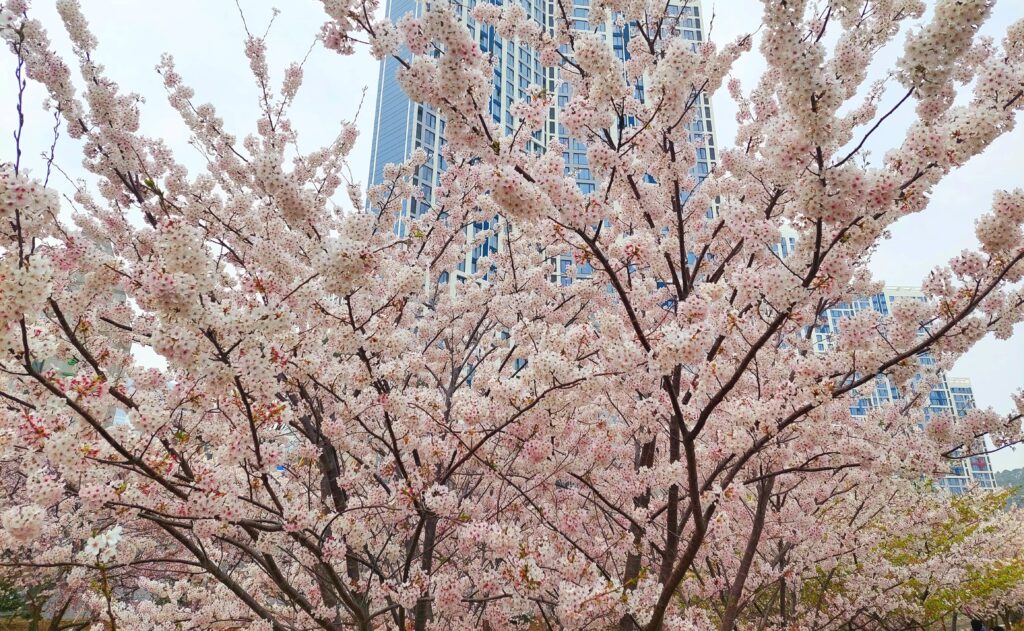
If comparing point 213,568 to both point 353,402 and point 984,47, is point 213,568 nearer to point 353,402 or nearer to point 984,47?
point 353,402

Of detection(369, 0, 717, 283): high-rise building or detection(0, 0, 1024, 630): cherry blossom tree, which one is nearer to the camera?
detection(0, 0, 1024, 630): cherry blossom tree

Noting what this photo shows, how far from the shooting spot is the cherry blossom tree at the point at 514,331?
3.08m

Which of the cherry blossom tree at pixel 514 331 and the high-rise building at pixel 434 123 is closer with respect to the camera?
the cherry blossom tree at pixel 514 331

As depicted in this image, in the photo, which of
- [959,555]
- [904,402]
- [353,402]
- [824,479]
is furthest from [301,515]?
[959,555]

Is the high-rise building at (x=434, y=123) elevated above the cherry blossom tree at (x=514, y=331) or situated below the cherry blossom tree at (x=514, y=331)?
above

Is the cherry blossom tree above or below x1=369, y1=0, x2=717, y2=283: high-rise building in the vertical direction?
below

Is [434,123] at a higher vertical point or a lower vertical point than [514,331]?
higher

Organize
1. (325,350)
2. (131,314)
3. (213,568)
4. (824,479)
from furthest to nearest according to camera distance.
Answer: (824,479), (131,314), (325,350), (213,568)

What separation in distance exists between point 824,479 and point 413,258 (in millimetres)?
6859

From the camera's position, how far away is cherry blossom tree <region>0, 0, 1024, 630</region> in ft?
10.1

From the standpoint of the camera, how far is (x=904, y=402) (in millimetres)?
8312

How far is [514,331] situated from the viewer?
6.89m

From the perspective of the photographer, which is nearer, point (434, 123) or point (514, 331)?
point (514, 331)

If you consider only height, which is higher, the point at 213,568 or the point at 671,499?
the point at 671,499
